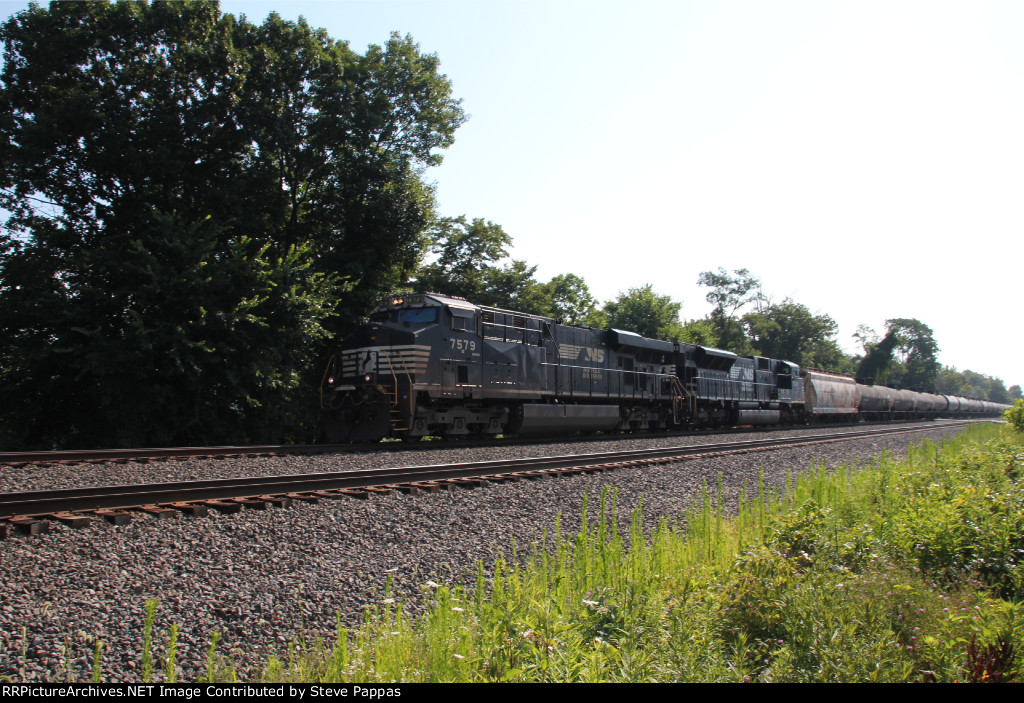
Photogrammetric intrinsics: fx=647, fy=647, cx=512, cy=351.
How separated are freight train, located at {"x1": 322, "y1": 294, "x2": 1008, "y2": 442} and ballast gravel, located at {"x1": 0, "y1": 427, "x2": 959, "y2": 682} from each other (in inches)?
260

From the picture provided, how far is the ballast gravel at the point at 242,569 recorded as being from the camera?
11.8 ft

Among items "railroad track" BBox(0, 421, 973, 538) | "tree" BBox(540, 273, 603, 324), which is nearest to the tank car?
"railroad track" BBox(0, 421, 973, 538)

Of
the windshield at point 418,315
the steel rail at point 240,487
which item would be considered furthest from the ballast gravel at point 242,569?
the windshield at point 418,315

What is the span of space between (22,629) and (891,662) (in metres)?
4.65

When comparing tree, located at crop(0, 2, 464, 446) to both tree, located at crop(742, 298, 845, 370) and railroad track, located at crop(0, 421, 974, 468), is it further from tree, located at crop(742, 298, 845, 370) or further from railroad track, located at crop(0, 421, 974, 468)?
tree, located at crop(742, 298, 845, 370)

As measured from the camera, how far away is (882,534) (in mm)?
5906

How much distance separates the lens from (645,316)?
50.8 m

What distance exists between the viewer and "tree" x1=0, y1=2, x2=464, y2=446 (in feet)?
49.9

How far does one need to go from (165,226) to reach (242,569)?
44.7 feet

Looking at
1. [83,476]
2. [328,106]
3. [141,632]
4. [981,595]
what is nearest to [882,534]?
[981,595]

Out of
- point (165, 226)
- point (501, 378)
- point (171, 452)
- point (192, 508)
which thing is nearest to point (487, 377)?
point (501, 378)

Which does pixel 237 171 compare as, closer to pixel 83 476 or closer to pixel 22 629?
pixel 83 476

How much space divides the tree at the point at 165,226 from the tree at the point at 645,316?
32.1 m

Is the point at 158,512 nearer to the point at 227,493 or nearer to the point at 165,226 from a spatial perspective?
the point at 227,493
